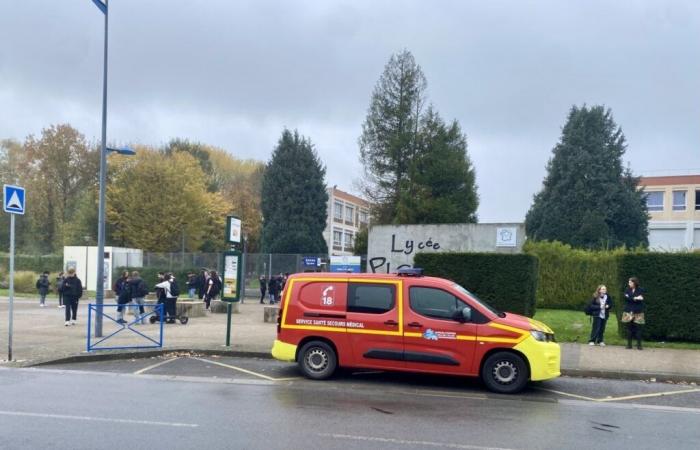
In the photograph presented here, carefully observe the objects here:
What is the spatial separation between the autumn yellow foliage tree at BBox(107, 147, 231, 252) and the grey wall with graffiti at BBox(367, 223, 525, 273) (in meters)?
28.5

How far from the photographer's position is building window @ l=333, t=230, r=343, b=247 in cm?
7625

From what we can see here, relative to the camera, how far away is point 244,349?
1364cm

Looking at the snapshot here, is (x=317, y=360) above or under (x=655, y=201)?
under

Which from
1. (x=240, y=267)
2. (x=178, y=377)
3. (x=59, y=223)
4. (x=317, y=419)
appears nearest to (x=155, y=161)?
(x=59, y=223)

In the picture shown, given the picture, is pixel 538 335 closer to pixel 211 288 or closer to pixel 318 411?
pixel 318 411

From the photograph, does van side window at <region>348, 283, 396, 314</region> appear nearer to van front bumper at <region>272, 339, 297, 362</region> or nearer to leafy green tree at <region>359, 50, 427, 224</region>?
van front bumper at <region>272, 339, 297, 362</region>

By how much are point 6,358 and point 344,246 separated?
66328 millimetres

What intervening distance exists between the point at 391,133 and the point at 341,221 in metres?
32.3

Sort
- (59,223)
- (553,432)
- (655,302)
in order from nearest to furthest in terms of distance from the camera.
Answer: (553,432) → (655,302) → (59,223)

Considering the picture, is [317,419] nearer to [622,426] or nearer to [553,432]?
[553,432]

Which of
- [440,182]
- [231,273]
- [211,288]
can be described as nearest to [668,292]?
[231,273]

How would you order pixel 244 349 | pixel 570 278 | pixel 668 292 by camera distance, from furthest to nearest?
1. pixel 570 278
2. pixel 668 292
3. pixel 244 349

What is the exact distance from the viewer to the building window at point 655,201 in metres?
62.7

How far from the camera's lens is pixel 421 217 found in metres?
43.2
